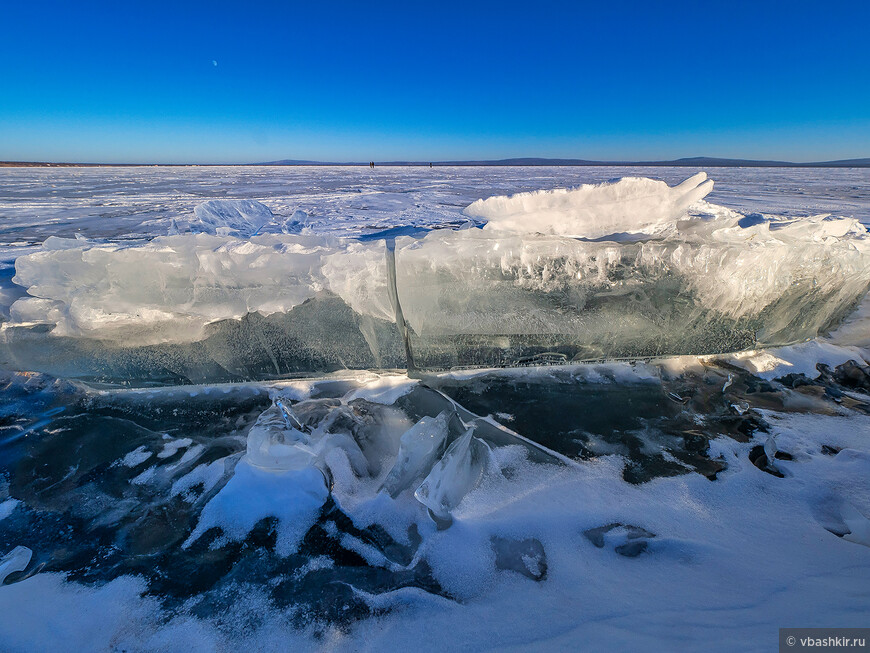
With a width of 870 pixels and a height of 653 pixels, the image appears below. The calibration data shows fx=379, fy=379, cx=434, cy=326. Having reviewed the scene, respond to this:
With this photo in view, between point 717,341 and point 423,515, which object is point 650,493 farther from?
point 717,341

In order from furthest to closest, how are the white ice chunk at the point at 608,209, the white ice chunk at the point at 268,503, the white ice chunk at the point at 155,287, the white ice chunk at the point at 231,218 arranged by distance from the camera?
the white ice chunk at the point at 231,218, the white ice chunk at the point at 608,209, the white ice chunk at the point at 155,287, the white ice chunk at the point at 268,503

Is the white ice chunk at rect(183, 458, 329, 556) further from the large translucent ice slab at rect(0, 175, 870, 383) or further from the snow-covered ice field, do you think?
the large translucent ice slab at rect(0, 175, 870, 383)

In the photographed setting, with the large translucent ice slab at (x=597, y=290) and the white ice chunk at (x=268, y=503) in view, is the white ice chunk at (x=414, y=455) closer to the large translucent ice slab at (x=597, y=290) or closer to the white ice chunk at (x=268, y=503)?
the white ice chunk at (x=268, y=503)

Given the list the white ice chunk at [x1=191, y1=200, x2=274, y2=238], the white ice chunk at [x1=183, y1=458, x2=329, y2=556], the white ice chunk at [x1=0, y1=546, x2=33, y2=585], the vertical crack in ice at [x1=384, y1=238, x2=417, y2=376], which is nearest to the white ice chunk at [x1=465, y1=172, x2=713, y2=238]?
the vertical crack in ice at [x1=384, y1=238, x2=417, y2=376]

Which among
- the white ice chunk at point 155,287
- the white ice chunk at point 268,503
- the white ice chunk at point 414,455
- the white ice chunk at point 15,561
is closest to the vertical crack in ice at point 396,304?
the white ice chunk at point 155,287

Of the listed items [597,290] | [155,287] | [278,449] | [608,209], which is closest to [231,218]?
[155,287]

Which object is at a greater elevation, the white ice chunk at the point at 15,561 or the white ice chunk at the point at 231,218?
the white ice chunk at the point at 231,218
